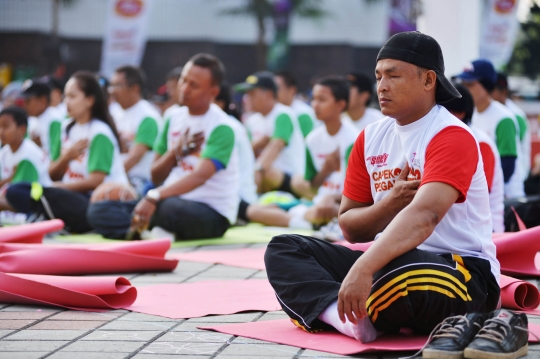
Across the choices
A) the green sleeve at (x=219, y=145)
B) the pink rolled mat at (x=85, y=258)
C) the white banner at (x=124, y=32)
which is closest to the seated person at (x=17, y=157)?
the green sleeve at (x=219, y=145)

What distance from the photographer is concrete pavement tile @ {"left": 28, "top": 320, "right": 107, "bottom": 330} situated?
3.87 metres

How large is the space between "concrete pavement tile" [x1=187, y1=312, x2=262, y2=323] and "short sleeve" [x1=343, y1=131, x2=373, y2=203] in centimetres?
77

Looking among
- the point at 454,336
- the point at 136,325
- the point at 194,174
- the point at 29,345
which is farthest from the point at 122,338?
the point at 194,174

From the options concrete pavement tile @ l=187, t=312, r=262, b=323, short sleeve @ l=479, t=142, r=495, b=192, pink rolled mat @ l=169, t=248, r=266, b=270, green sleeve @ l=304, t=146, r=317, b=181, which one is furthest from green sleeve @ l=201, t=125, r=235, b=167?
concrete pavement tile @ l=187, t=312, r=262, b=323

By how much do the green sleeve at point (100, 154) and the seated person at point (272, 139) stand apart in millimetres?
2563

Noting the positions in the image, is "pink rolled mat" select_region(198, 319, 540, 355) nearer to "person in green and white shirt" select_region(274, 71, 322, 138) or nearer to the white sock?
the white sock

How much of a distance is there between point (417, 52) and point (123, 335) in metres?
1.70

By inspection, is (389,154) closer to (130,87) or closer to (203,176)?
(203,176)

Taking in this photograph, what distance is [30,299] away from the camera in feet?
14.3

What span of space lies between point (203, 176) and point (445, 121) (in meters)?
4.03

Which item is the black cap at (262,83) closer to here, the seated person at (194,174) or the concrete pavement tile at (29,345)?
the seated person at (194,174)

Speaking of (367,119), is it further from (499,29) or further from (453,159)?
(499,29)

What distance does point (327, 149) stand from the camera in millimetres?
8234

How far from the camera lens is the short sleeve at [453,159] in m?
3.29
